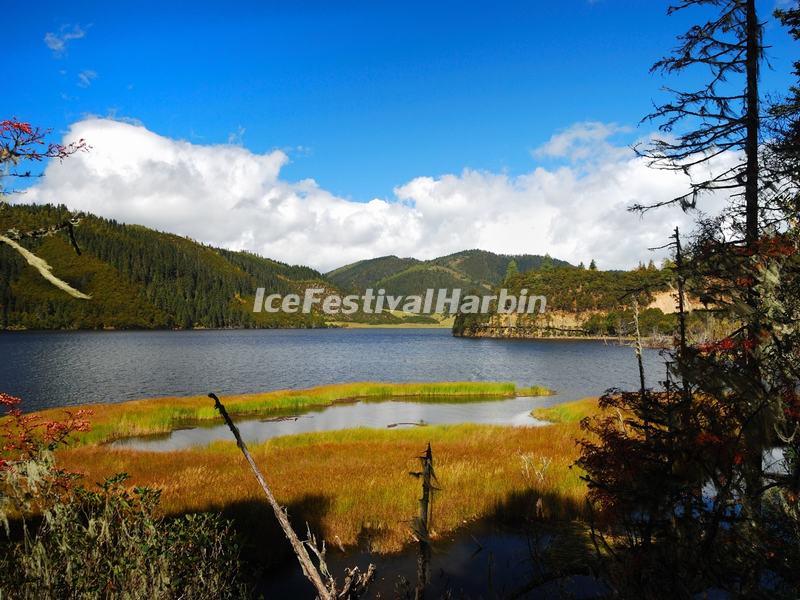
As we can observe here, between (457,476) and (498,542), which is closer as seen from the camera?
(498,542)

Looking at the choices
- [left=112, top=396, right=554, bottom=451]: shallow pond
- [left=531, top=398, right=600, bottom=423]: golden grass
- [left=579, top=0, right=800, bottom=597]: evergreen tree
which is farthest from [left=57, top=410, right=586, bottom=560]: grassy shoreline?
[left=531, top=398, right=600, bottom=423]: golden grass

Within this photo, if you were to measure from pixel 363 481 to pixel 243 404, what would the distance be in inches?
1044

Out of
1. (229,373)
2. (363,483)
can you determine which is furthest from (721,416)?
(229,373)

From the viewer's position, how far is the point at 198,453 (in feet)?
70.0

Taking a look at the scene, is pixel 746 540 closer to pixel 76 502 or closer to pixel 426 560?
pixel 426 560

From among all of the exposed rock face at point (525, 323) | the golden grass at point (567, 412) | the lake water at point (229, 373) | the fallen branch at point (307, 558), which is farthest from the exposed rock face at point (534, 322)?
the fallen branch at point (307, 558)

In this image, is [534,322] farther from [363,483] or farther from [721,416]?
[721,416]

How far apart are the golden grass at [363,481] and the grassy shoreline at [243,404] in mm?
7249

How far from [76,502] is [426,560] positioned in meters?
6.66

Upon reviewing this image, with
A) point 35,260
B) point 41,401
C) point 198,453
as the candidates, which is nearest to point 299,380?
point 41,401

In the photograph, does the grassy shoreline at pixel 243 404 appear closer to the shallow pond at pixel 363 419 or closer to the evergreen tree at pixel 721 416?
the shallow pond at pixel 363 419

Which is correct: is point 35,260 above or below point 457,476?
above

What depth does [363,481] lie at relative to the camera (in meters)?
15.1

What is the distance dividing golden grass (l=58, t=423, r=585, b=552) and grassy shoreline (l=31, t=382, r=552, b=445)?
725cm
